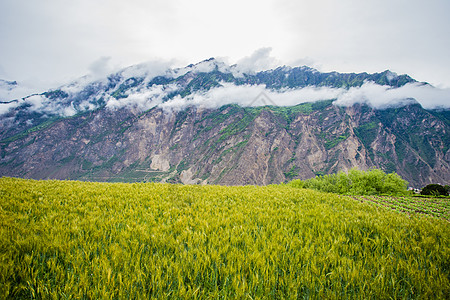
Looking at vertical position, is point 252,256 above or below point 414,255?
above

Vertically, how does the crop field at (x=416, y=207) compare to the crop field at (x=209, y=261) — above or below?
below

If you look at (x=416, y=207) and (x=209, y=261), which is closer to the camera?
(x=209, y=261)

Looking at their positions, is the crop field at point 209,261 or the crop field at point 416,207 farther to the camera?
the crop field at point 416,207

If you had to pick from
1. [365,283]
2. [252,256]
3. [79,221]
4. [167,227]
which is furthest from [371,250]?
[79,221]

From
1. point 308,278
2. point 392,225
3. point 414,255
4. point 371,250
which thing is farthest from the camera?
point 392,225

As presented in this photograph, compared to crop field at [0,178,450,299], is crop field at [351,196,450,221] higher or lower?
lower

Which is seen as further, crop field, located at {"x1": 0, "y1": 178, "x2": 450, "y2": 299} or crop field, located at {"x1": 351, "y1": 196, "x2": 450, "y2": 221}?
crop field, located at {"x1": 351, "y1": 196, "x2": 450, "y2": 221}

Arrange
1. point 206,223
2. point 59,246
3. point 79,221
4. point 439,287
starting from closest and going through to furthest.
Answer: point 439,287, point 59,246, point 79,221, point 206,223

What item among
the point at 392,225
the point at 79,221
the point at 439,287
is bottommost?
the point at 392,225

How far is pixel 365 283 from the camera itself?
7.98ft

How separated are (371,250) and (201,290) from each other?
3355 mm

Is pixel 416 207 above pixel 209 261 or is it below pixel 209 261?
below

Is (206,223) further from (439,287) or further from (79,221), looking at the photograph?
(439,287)

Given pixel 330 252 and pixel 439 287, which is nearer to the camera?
pixel 439 287
